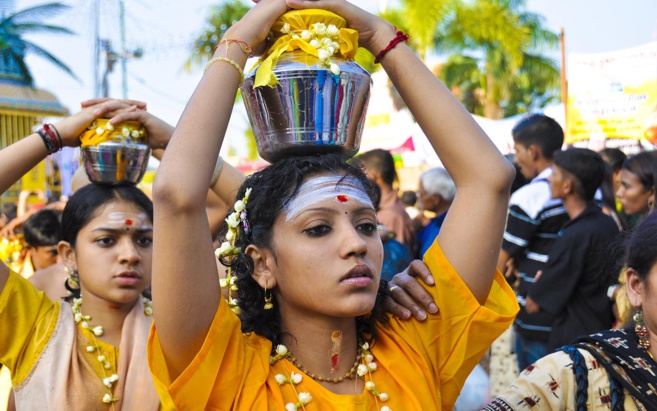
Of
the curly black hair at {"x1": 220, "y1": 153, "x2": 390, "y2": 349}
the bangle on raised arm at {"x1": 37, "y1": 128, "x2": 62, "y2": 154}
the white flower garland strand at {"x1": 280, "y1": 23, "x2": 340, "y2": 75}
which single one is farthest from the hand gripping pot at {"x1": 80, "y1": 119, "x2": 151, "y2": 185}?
the white flower garland strand at {"x1": 280, "y1": 23, "x2": 340, "y2": 75}

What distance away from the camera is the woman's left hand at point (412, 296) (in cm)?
233

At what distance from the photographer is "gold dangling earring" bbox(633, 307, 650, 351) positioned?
2.38 metres

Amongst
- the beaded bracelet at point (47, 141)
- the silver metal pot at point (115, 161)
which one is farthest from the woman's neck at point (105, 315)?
the beaded bracelet at point (47, 141)

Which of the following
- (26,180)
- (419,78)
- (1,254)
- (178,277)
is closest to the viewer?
(178,277)

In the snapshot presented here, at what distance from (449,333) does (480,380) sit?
5.54ft

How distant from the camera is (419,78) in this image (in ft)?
7.77

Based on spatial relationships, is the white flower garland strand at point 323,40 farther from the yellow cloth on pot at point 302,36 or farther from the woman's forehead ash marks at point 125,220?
the woman's forehead ash marks at point 125,220

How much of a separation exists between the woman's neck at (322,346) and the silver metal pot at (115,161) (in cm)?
127

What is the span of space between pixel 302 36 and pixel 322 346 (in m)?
0.91

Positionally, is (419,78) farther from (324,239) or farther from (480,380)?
(480,380)

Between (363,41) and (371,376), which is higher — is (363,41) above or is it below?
above

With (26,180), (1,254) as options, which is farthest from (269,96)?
(26,180)

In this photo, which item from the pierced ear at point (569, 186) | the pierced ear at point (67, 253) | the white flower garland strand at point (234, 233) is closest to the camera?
the white flower garland strand at point (234, 233)

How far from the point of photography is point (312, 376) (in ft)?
7.36
